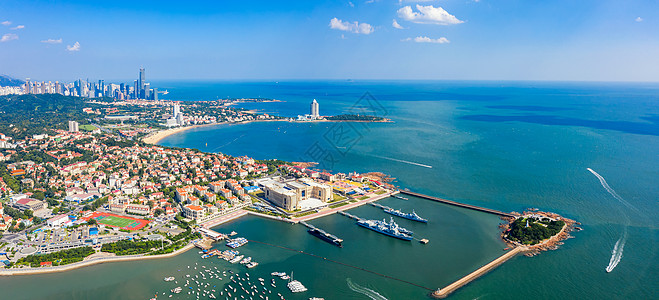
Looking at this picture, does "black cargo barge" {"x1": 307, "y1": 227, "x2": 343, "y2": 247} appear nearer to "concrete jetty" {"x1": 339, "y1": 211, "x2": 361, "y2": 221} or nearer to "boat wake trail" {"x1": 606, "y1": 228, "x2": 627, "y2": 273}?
"concrete jetty" {"x1": 339, "y1": 211, "x2": 361, "y2": 221}

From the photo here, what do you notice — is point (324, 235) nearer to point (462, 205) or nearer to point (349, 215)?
point (349, 215)

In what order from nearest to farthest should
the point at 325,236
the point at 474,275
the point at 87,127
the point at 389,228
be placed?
1. the point at 474,275
2. the point at 325,236
3. the point at 389,228
4. the point at 87,127

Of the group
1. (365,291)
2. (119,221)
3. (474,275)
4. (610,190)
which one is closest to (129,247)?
(119,221)

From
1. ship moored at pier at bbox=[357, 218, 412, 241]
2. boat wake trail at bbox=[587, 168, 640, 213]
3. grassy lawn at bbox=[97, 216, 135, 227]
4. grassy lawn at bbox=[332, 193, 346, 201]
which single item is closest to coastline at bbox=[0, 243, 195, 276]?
grassy lawn at bbox=[97, 216, 135, 227]

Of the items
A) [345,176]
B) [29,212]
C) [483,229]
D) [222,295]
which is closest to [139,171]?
[29,212]

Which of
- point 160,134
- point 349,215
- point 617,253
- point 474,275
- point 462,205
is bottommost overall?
point 474,275

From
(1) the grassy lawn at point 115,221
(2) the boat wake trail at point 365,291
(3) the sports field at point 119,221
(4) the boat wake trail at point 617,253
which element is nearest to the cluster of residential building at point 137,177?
(3) the sports field at point 119,221
